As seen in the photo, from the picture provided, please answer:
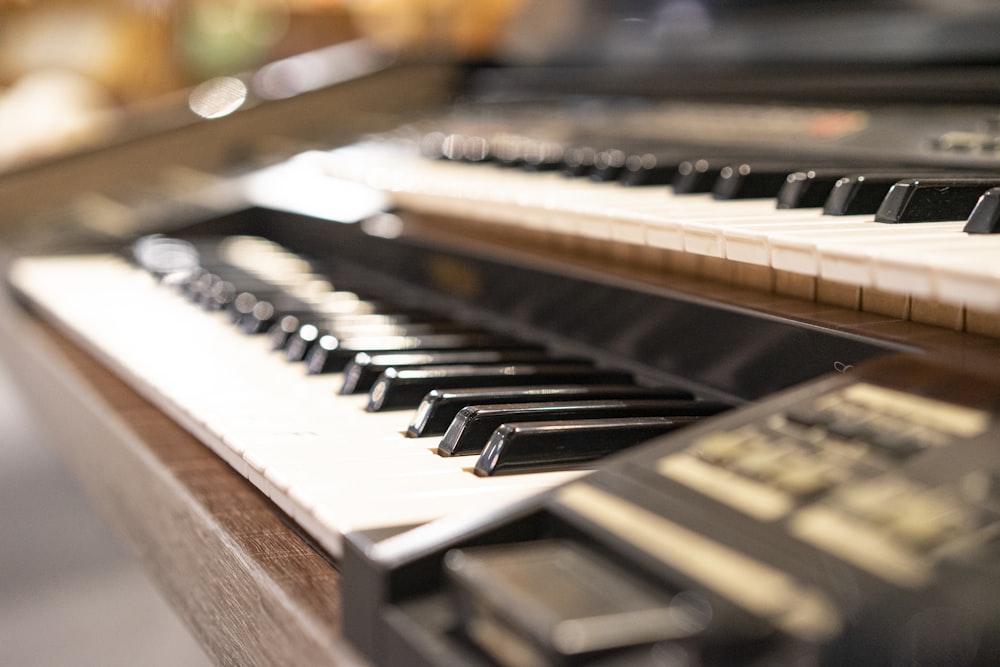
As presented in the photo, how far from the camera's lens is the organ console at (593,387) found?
47 cm

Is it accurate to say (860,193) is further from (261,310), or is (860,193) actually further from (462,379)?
(261,310)

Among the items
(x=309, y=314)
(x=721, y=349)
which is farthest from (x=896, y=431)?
(x=309, y=314)

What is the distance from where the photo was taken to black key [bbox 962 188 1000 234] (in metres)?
0.71

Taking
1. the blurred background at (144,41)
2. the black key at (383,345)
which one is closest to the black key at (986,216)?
the black key at (383,345)

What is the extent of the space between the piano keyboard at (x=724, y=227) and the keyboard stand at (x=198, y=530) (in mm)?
380

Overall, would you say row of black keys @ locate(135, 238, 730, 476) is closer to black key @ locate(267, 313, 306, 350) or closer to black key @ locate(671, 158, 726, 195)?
black key @ locate(267, 313, 306, 350)

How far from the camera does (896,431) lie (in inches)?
21.8

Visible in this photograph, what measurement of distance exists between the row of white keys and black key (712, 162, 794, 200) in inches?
14.6

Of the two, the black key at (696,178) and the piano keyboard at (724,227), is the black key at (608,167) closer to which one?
the piano keyboard at (724,227)

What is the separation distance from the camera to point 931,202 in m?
0.79

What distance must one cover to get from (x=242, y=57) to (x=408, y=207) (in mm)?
4564

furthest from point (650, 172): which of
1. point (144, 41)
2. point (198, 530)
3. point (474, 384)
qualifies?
point (144, 41)

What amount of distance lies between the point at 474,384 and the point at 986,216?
427 millimetres

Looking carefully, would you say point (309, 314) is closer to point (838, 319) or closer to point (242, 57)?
point (838, 319)
